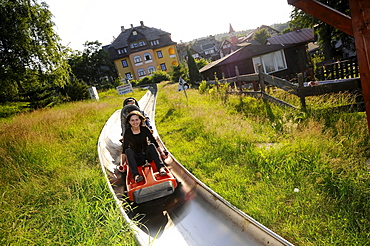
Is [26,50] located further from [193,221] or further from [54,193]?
[193,221]

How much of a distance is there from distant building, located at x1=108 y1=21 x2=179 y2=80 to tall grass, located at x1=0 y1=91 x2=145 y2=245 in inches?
1548

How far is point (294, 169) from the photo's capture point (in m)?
3.78

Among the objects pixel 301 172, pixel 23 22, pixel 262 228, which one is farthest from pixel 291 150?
pixel 23 22

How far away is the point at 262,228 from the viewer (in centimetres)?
264

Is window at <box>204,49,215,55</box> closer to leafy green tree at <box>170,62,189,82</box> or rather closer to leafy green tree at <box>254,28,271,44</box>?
leafy green tree at <box>254,28,271,44</box>

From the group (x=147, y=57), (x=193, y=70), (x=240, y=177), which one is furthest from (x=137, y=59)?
(x=240, y=177)

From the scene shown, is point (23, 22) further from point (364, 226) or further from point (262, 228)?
point (364, 226)

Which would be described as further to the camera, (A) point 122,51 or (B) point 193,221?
(A) point 122,51

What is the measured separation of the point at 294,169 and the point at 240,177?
91 cm

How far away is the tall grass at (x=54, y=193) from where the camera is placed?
2.76 m

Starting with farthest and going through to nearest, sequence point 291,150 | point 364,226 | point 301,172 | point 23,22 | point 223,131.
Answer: point 23,22
point 223,131
point 291,150
point 301,172
point 364,226

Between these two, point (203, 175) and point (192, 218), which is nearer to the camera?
point (192, 218)

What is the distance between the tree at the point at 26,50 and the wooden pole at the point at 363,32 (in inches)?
528

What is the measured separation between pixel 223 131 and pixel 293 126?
173 cm
